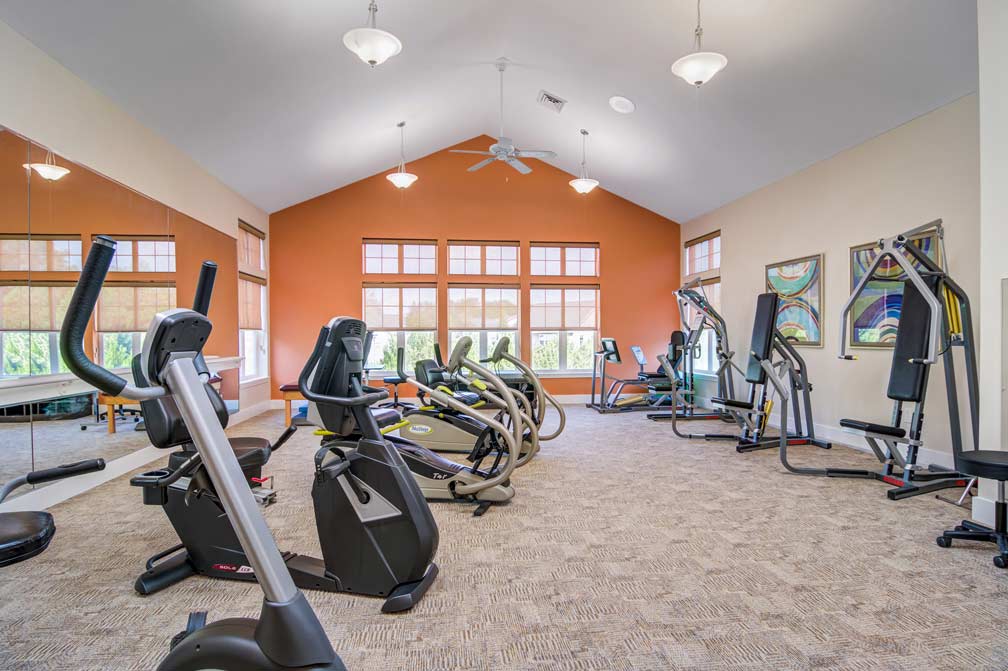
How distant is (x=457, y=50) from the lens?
214 inches

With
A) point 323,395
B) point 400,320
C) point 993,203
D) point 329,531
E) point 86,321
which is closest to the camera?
point 86,321

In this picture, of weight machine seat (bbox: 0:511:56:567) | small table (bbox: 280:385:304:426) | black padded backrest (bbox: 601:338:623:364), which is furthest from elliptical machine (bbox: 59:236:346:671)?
black padded backrest (bbox: 601:338:623:364)

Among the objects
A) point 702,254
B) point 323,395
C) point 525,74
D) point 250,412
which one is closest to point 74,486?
point 323,395

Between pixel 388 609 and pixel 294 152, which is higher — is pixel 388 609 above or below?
below

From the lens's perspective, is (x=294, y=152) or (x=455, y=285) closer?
(x=294, y=152)

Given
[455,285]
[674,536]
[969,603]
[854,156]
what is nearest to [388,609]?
[674,536]

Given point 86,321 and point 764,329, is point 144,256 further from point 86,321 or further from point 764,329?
point 764,329

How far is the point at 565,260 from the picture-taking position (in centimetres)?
852

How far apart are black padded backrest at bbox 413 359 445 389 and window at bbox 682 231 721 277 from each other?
517 centimetres

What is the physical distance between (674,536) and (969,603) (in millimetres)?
1243

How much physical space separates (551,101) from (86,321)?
626 cm

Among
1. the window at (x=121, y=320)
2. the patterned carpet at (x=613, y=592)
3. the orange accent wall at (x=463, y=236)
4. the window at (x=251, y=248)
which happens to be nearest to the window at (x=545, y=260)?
the orange accent wall at (x=463, y=236)

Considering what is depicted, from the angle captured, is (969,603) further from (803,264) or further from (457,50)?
(457,50)

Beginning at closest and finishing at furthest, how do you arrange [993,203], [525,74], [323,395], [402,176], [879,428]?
[323,395] → [993,203] → [879,428] → [525,74] → [402,176]
